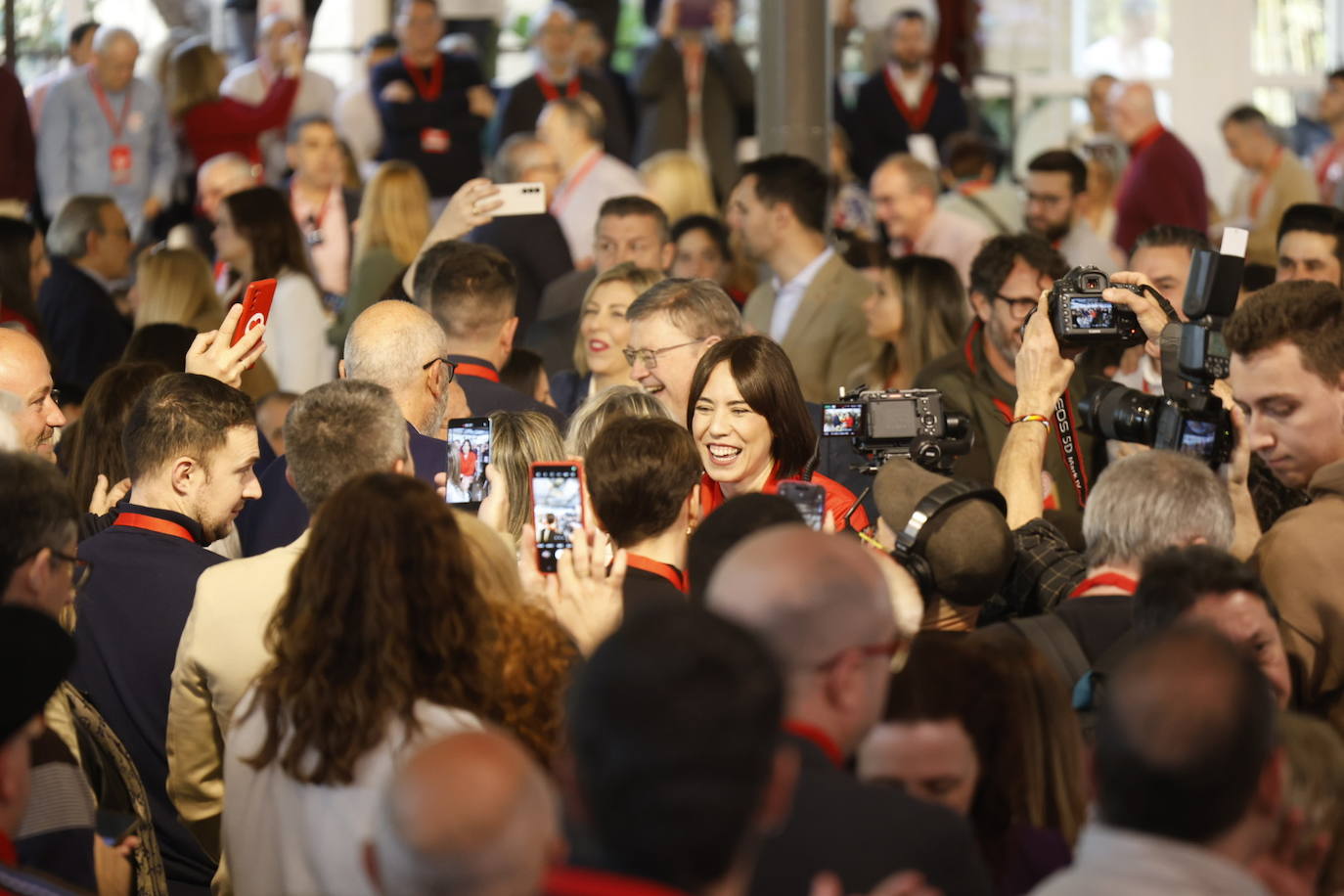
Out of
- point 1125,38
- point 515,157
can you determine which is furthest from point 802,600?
point 1125,38

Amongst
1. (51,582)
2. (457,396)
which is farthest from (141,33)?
(51,582)

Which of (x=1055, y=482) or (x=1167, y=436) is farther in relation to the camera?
(x=1055, y=482)

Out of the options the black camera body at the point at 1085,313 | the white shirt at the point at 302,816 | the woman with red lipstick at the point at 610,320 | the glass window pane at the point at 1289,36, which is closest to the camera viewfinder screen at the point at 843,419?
the black camera body at the point at 1085,313

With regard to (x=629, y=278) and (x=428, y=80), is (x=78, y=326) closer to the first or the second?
(x=629, y=278)

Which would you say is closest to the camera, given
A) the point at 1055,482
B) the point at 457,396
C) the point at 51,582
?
the point at 51,582

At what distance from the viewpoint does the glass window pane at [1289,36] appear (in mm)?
15758

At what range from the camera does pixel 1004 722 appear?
278cm

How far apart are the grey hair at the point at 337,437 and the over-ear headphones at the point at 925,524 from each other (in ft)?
3.35

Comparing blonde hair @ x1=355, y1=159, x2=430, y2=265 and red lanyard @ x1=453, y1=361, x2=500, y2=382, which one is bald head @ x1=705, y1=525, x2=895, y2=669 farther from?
blonde hair @ x1=355, y1=159, x2=430, y2=265

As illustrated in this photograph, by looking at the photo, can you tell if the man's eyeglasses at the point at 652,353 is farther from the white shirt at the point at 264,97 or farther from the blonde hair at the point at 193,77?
the blonde hair at the point at 193,77

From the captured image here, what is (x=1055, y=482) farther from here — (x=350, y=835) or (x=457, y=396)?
(x=350, y=835)

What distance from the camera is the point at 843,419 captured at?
4594 mm

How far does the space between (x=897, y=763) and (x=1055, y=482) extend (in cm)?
340

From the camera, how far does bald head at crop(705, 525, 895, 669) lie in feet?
7.89
